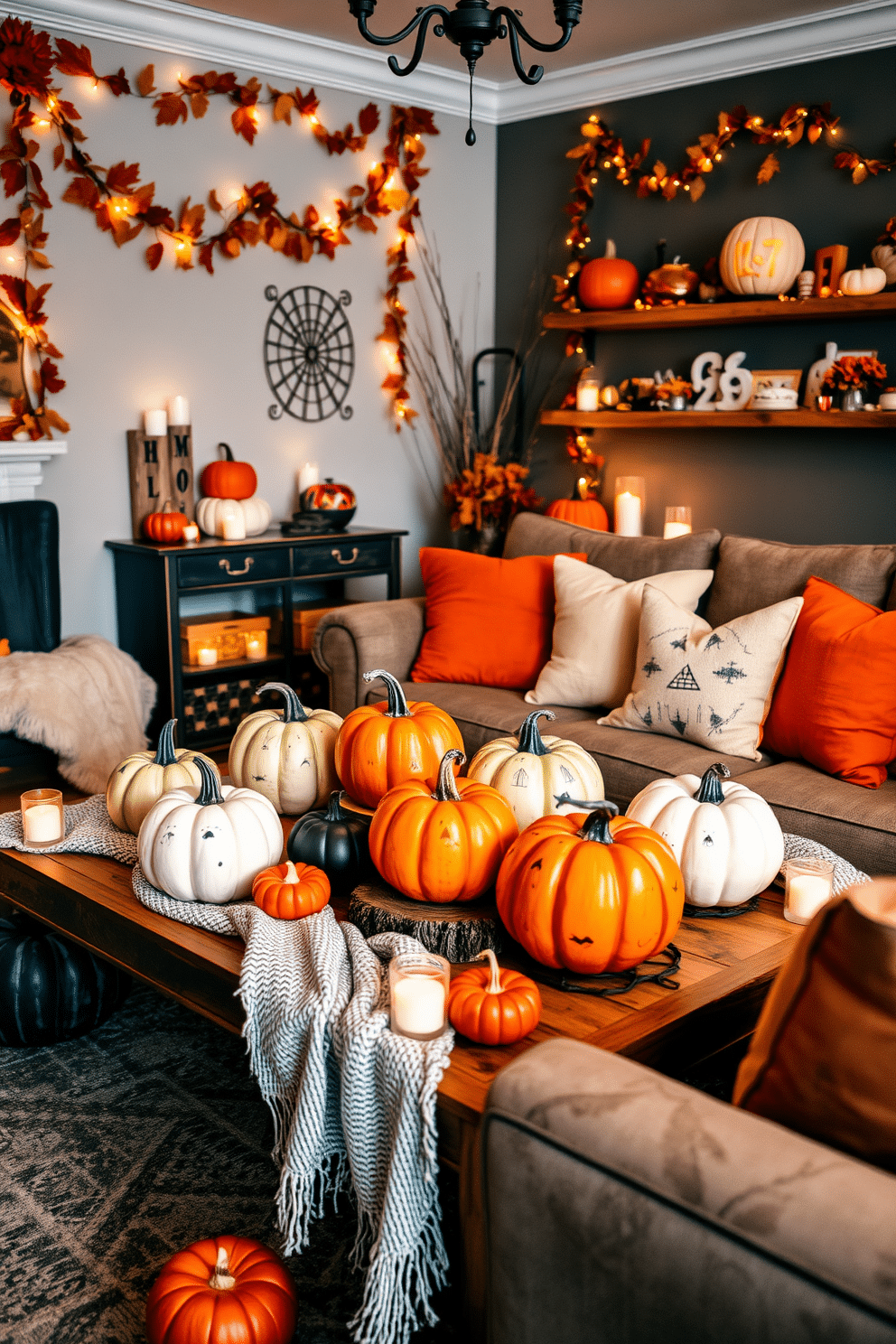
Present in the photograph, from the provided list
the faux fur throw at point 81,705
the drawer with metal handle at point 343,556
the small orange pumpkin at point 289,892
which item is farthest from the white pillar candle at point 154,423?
the small orange pumpkin at point 289,892

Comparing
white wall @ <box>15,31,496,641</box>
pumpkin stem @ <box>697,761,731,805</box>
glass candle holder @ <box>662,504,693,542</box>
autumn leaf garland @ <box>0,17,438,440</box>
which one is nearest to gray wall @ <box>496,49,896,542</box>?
glass candle holder @ <box>662,504,693,542</box>

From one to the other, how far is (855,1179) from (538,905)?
33.1 inches

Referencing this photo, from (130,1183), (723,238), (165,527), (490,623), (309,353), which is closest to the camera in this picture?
(130,1183)

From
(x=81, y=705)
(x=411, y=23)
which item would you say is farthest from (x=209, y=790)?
(x=81, y=705)

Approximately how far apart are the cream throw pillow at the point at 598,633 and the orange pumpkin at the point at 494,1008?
171 centimetres

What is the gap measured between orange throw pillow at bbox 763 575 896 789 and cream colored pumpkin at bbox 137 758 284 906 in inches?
53.9

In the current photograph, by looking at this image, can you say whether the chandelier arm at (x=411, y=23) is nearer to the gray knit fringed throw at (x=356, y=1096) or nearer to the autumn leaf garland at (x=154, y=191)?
Result: the gray knit fringed throw at (x=356, y=1096)

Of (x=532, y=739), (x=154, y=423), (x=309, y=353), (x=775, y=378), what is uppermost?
(x=309, y=353)

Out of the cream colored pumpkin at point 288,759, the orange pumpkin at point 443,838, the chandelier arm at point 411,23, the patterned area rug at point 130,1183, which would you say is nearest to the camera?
the patterned area rug at point 130,1183

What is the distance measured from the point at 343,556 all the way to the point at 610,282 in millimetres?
1634

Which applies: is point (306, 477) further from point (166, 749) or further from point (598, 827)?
point (598, 827)

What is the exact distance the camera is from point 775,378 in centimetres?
443

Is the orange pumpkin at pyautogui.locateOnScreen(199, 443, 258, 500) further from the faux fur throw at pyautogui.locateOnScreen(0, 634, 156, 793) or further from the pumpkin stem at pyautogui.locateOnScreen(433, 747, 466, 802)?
the pumpkin stem at pyautogui.locateOnScreen(433, 747, 466, 802)

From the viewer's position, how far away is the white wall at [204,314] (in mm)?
4113
